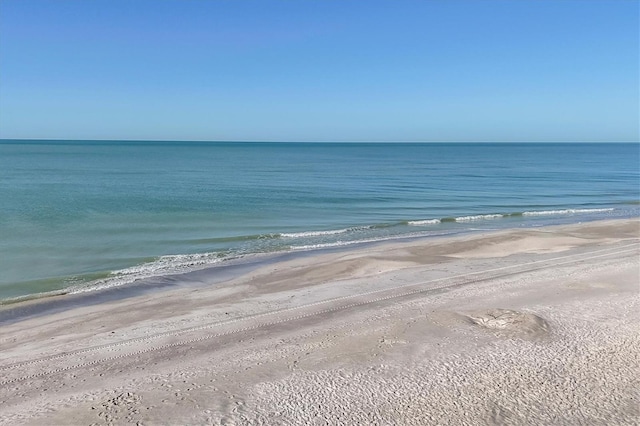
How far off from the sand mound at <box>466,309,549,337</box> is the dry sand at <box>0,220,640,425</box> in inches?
1.9

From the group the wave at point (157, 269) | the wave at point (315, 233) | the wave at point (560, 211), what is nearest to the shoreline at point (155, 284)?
the wave at point (157, 269)

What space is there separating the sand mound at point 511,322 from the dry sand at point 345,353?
0.05m

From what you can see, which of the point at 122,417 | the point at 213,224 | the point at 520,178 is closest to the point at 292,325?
the point at 122,417

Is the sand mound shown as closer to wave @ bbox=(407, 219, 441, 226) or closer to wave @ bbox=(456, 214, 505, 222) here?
wave @ bbox=(407, 219, 441, 226)

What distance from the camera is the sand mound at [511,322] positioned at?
11.1 metres

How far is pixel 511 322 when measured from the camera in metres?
11.5

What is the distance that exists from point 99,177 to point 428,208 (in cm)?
3499

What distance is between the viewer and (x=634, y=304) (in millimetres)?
12812

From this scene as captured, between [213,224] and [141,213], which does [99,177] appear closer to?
[141,213]

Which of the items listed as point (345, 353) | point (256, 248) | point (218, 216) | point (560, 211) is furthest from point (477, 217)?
point (345, 353)

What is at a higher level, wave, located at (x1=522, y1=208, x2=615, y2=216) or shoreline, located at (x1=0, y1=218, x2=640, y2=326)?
wave, located at (x1=522, y1=208, x2=615, y2=216)

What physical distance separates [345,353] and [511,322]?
423 cm

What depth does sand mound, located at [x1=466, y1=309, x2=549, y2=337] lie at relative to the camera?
11.1 metres

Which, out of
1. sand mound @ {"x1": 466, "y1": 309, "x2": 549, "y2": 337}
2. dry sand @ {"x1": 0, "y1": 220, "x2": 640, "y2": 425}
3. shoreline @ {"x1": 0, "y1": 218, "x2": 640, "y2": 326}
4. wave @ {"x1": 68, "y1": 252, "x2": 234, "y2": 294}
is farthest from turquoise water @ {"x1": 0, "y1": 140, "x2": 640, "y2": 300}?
sand mound @ {"x1": 466, "y1": 309, "x2": 549, "y2": 337}
